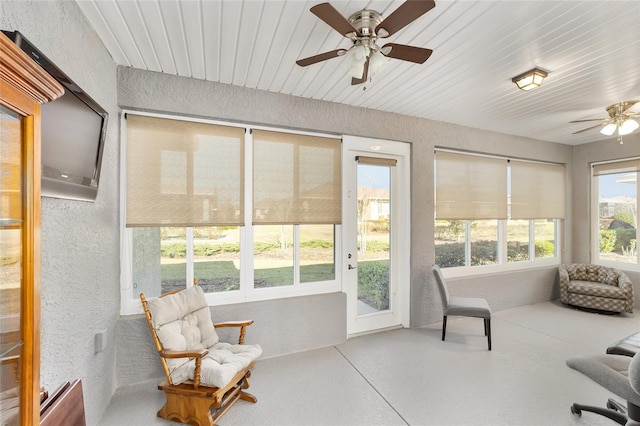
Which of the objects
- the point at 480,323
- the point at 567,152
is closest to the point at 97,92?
the point at 480,323

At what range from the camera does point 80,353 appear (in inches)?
69.6

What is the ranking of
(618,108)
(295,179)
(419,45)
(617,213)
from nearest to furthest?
(419,45) → (295,179) → (618,108) → (617,213)

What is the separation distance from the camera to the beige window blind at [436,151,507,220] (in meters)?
3.96

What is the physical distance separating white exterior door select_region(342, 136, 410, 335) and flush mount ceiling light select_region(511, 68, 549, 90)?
1410 mm

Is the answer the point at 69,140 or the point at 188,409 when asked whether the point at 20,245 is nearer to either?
the point at 69,140

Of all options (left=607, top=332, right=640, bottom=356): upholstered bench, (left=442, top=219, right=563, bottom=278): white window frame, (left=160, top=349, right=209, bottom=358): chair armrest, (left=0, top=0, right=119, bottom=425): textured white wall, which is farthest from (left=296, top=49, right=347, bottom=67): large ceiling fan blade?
(left=442, top=219, right=563, bottom=278): white window frame

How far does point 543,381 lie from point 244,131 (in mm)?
3789

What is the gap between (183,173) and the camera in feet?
8.53

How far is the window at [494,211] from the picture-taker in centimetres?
404

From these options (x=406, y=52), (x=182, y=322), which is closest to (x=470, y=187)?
(x=406, y=52)

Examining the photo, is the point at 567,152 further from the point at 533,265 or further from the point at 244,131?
the point at 244,131

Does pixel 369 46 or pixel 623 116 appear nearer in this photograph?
pixel 369 46

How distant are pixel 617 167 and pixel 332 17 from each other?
6.01 metres

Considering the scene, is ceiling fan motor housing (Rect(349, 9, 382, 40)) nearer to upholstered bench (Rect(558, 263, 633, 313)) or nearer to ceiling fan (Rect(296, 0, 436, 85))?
ceiling fan (Rect(296, 0, 436, 85))
